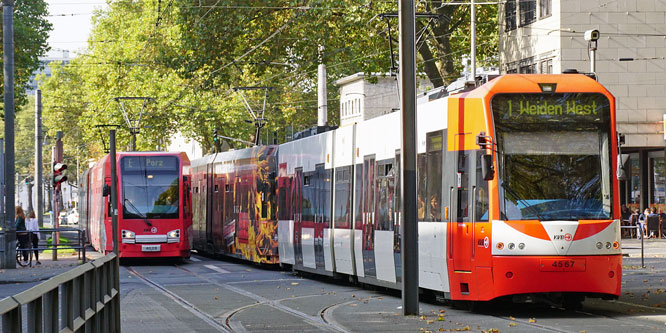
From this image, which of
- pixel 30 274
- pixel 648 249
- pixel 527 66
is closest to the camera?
pixel 30 274

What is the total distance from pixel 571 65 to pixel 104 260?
31661mm

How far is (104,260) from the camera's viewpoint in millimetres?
12281

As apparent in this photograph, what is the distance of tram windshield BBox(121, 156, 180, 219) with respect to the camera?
109ft

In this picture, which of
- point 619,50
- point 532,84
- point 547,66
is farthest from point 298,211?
point 619,50

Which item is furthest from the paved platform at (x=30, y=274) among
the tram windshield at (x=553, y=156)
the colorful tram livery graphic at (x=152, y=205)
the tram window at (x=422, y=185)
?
the tram windshield at (x=553, y=156)

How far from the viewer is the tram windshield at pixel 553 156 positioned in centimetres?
1593

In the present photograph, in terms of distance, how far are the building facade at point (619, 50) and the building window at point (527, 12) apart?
0.12ft

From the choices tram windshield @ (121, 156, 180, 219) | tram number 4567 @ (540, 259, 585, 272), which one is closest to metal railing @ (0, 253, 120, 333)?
tram number 4567 @ (540, 259, 585, 272)

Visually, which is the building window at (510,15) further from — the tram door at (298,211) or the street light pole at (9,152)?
the tram door at (298,211)

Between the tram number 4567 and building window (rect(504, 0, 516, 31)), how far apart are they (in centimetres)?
3024

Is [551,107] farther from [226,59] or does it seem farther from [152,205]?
[226,59]

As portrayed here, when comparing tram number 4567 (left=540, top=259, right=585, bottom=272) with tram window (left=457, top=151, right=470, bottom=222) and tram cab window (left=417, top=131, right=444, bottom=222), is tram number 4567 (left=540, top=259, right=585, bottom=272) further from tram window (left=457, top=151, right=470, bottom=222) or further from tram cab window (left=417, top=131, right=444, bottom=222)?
tram cab window (left=417, top=131, right=444, bottom=222)

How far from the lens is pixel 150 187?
33.6 m

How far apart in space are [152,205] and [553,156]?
1898 cm
